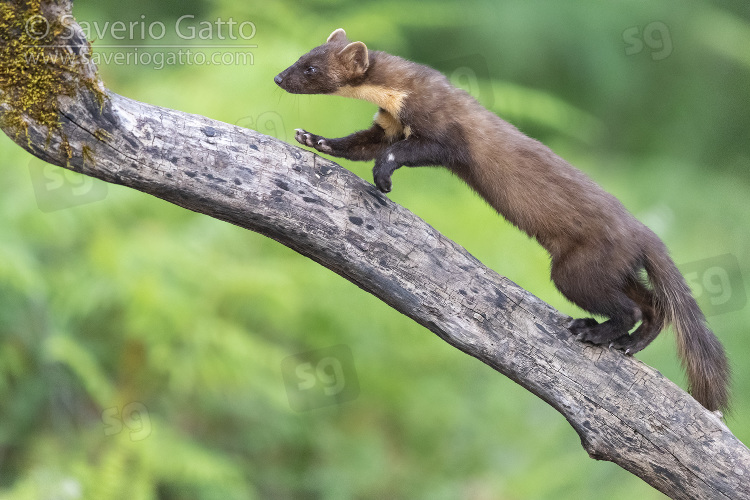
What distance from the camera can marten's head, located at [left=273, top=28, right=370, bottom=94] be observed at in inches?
121

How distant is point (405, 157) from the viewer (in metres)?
2.79

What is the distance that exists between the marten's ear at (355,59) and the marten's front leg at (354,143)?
0.24m

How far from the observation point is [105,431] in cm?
420

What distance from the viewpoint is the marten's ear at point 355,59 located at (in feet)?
9.96

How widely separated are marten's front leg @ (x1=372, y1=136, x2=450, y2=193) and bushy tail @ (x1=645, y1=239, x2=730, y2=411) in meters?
0.89

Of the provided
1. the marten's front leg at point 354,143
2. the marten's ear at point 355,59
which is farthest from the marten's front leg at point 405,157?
the marten's ear at point 355,59

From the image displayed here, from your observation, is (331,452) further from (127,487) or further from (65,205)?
(65,205)

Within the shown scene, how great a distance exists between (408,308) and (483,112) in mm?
833

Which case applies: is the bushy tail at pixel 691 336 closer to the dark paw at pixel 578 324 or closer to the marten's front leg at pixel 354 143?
the dark paw at pixel 578 324

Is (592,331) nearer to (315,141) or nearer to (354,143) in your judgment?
(354,143)

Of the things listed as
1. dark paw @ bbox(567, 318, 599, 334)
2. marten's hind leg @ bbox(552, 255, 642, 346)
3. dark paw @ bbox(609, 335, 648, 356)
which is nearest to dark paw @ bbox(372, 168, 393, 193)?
marten's hind leg @ bbox(552, 255, 642, 346)

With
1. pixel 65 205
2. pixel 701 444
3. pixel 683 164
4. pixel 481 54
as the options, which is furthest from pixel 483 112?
pixel 683 164

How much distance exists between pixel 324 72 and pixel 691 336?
1.75m

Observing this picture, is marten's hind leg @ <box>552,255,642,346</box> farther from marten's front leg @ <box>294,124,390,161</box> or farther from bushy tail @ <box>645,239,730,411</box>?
marten's front leg @ <box>294,124,390,161</box>
